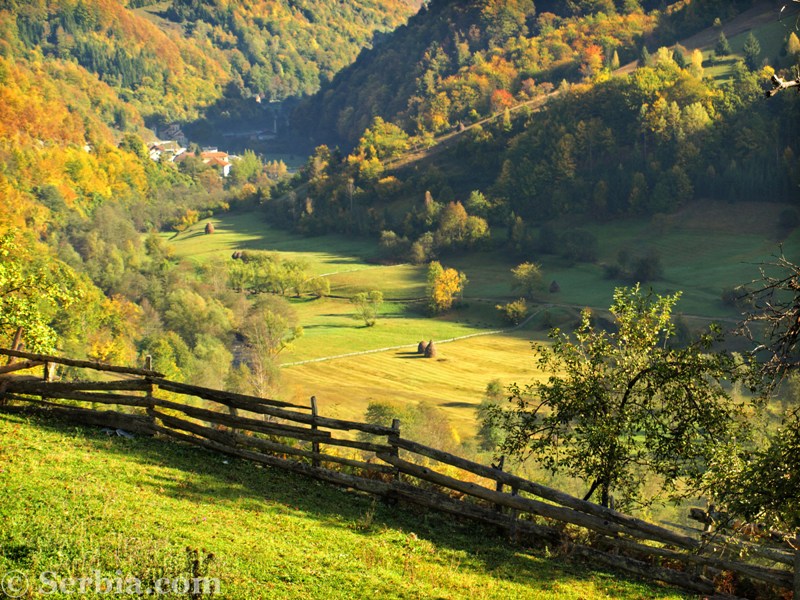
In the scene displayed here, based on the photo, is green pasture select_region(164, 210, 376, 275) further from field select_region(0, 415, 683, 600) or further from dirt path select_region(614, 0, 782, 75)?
field select_region(0, 415, 683, 600)

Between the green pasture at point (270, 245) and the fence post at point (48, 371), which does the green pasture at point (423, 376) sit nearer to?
the fence post at point (48, 371)

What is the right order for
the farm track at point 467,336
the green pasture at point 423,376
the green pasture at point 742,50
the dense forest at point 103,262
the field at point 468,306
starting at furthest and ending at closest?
the green pasture at point 742,50 → the farm track at point 467,336 → the field at point 468,306 → the green pasture at point 423,376 → the dense forest at point 103,262

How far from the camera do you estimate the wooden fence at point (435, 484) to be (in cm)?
1425

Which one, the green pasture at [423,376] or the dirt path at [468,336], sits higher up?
the dirt path at [468,336]

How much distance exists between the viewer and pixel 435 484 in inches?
687

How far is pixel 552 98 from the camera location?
165875 mm

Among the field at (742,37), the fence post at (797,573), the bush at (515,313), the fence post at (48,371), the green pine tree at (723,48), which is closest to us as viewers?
the fence post at (797,573)

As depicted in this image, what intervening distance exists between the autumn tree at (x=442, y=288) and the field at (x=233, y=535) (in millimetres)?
81953

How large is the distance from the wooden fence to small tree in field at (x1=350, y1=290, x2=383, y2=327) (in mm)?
73655

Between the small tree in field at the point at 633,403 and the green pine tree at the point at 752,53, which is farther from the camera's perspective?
the green pine tree at the point at 752,53

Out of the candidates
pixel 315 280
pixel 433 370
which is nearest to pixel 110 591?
pixel 433 370

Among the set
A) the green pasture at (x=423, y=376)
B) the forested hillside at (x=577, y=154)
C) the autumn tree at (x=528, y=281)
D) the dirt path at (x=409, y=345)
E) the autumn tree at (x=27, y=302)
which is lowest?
the green pasture at (x=423, y=376)

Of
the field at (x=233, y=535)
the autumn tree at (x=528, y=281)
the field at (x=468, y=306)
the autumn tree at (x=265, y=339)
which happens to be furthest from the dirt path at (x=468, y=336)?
the field at (x=233, y=535)

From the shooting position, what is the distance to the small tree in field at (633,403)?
1568 centimetres
